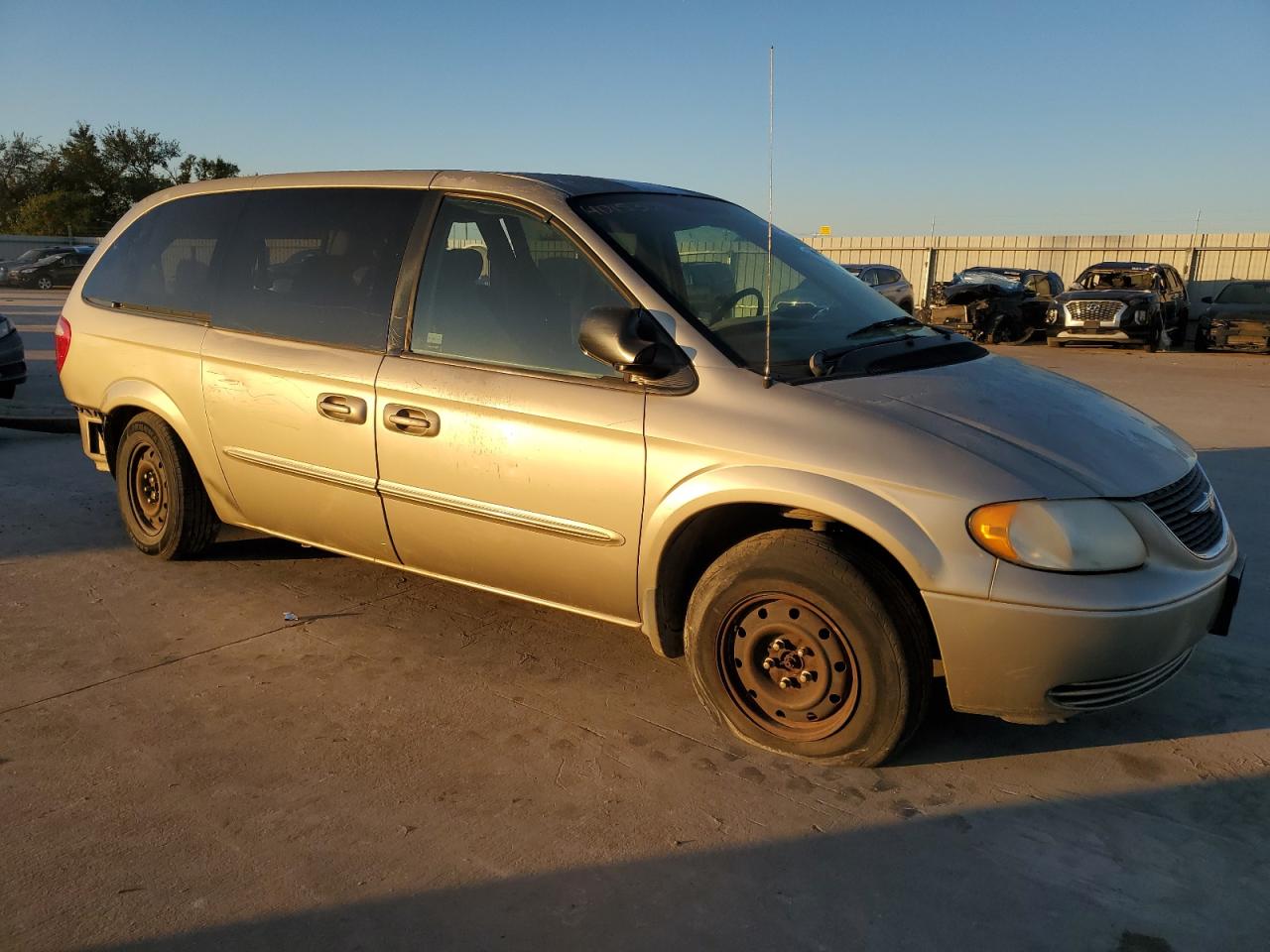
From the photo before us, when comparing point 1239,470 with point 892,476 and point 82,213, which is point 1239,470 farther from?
point 82,213

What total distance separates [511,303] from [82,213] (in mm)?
54930

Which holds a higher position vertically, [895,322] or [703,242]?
[703,242]

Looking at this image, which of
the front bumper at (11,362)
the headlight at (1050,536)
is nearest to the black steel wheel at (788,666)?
the headlight at (1050,536)

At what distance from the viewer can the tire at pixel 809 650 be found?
2785 millimetres

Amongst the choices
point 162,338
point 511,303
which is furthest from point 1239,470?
point 162,338

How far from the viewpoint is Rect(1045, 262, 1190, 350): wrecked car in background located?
58.7ft

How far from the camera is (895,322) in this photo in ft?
12.4

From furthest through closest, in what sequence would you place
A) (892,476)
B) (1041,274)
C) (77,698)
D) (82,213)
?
(82,213), (1041,274), (77,698), (892,476)

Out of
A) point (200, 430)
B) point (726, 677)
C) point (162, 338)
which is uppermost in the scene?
point (162, 338)

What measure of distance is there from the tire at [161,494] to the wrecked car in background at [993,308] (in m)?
17.1

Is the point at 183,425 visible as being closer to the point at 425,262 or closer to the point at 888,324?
the point at 425,262

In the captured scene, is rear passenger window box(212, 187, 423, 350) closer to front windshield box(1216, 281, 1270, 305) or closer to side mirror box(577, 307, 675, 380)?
side mirror box(577, 307, 675, 380)

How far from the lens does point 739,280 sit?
3.60 metres

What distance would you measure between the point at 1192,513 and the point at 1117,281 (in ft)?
60.0
